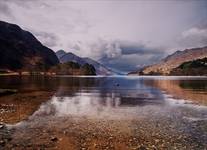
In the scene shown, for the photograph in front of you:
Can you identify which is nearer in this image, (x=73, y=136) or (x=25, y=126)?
(x=73, y=136)

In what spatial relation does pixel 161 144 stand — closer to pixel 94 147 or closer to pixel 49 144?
pixel 94 147

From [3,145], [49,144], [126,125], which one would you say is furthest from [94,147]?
[126,125]

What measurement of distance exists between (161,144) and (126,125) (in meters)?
8.72

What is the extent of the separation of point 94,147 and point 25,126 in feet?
38.0

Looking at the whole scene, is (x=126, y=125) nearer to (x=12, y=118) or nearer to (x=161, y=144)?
(x=161, y=144)

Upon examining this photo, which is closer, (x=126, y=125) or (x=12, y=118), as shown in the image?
(x=126, y=125)

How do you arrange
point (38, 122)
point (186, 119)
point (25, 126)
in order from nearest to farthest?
point (25, 126)
point (38, 122)
point (186, 119)

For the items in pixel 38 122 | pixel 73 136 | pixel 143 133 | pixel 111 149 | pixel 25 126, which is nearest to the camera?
pixel 111 149

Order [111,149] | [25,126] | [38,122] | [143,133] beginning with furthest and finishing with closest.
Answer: [38,122] → [25,126] → [143,133] → [111,149]

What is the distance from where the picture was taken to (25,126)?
3011 centimetres

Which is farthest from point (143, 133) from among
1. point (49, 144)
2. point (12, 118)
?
point (12, 118)

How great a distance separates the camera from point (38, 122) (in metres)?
32.8

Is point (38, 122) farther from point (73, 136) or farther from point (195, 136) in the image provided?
point (195, 136)

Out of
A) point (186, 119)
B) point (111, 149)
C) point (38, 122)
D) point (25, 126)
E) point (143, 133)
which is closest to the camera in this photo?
point (111, 149)
